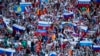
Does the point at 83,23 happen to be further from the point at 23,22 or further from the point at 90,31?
the point at 23,22

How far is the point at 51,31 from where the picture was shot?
33062mm

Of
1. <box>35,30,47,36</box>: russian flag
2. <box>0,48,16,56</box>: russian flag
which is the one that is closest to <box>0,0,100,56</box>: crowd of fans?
<box>35,30,47,36</box>: russian flag

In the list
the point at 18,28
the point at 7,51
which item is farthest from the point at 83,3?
the point at 7,51

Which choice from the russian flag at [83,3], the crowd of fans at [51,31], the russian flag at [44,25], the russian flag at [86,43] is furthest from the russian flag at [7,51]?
the russian flag at [83,3]

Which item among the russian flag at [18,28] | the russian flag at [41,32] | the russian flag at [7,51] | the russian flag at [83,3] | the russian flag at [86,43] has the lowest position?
the russian flag at [7,51]

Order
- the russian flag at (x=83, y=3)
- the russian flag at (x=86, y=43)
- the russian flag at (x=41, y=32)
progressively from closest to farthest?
1. the russian flag at (x=86, y=43)
2. the russian flag at (x=41, y=32)
3. the russian flag at (x=83, y=3)

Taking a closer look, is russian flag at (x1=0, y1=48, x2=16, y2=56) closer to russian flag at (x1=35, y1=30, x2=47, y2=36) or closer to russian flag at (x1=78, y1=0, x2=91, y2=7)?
russian flag at (x1=35, y1=30, x2=47, y2=36)

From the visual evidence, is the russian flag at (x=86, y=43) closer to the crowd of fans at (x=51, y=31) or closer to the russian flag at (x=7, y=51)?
the crowd of fans at (x=51, y=31)

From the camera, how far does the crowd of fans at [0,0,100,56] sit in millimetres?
31609

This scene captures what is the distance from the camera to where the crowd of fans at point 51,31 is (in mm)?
31609

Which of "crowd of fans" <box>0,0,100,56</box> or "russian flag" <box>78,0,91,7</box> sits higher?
"russian flag" <box>78,0,91,7</box>

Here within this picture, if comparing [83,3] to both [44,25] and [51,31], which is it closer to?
[44,25]

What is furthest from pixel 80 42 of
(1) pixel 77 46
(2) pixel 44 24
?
(2) pixel 44 24

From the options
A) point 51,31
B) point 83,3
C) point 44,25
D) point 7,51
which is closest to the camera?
point 7,51
